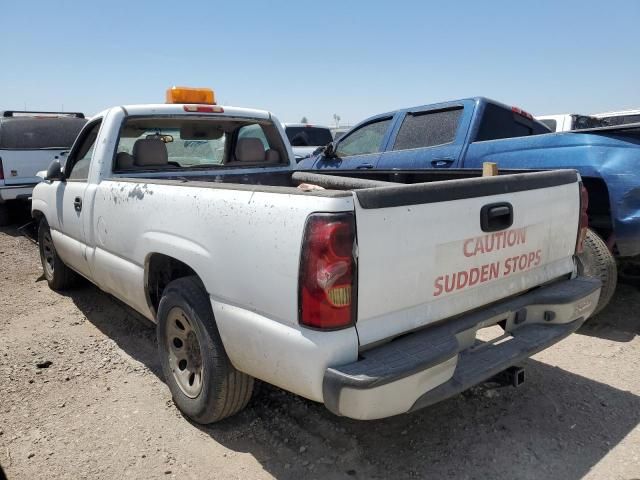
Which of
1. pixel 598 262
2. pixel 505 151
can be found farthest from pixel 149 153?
pixel 598 262

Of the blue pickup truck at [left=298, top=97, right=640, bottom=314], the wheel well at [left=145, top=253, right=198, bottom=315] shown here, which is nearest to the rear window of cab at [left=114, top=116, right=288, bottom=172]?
the wheel well at [left=145, top=253, right=198, bottom=315]

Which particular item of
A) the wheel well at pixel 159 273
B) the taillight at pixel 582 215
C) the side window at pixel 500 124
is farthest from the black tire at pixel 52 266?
the taillight at pixel 582 215

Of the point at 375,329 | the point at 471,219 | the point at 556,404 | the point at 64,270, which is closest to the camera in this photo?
the point at 375,329

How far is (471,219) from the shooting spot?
91.6 inches

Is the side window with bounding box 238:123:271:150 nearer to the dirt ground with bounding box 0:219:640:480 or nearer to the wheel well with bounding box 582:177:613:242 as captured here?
the dirt ground with bounding box 0:219:640:480

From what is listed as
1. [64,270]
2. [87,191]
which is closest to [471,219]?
[87,191]

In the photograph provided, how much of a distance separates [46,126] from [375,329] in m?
8.43


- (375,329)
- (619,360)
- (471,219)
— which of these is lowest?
(619,360)

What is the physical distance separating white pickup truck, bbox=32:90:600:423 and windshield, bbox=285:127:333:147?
8313 mm

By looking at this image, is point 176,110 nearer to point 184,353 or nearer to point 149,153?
point 149,153

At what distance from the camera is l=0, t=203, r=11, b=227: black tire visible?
8.68m

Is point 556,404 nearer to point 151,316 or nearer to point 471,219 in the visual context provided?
point 471,219

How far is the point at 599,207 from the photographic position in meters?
4.05

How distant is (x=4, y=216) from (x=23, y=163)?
46.0 inches
